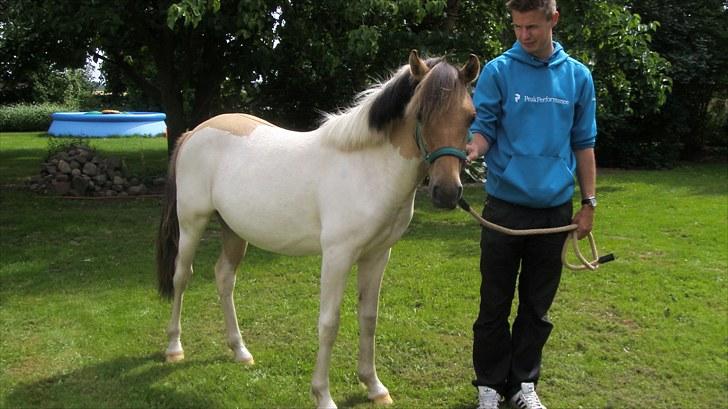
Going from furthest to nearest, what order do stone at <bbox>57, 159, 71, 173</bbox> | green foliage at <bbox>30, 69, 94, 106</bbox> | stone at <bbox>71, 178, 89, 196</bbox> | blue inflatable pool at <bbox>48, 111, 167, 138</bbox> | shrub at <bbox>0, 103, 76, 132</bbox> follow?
green foliage at <bbox>30, 69, 94, 106</bbox>
shrub at <bbox>0, 103, 76, 132</bbox>
blue inflatable pool at <bbox>48, 111, 167, 138</bbox>
stone at <bbox>57, 159, 71, 173</bbox>
stone at <bbox>71, 178, 89, 196</bbox>

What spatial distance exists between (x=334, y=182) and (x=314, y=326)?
1.82 meters

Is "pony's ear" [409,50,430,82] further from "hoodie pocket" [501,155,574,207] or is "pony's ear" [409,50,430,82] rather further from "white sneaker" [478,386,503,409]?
"white sneaker" [478,386,503,409]

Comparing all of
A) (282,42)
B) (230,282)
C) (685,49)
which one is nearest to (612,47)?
(282,42)

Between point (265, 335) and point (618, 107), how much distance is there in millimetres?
9874

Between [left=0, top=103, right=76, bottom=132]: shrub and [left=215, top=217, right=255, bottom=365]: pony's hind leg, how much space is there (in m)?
25.2

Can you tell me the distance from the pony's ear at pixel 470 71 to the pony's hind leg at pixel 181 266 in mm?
1906

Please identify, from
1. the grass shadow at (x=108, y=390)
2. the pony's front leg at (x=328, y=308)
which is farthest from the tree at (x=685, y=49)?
the grass shadow at (x=108, y=390)

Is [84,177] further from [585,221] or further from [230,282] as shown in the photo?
[585,221]

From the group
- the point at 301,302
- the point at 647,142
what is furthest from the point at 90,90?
the point at 301,302

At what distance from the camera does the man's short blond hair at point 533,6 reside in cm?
266

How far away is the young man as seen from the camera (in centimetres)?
283

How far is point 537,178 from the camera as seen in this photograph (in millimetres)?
2852

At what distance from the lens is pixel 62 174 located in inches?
385

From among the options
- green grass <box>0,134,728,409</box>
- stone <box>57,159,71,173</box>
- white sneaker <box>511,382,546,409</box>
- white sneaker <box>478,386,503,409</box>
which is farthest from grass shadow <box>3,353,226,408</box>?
stone <box>57,159,71,173</box>
